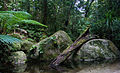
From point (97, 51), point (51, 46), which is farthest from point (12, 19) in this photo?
point (97, 51)

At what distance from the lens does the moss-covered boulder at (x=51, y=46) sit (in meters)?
3.50

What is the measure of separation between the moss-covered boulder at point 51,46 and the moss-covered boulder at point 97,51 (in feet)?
2.56

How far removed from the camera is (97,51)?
11.9 ft

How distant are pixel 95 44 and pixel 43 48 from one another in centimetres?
201

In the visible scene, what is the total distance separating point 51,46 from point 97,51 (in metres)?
1.74

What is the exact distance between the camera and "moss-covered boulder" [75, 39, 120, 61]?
3.60 m

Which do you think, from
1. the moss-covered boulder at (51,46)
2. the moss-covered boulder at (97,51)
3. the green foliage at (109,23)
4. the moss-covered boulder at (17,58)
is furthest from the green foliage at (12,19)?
the green foliage at (109,23)

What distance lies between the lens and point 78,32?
6016 mm

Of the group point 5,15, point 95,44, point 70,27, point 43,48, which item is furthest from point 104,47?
point 5,15

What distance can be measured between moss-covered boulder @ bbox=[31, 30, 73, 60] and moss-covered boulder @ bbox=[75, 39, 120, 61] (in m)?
0.78

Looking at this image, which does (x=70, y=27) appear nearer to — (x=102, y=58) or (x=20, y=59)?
(x=102, y=58)

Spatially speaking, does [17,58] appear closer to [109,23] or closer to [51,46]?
[51,46]

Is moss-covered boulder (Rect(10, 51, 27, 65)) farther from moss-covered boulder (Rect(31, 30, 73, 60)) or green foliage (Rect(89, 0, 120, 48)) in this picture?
green foliage (Rect(89, 0, 120, 48))

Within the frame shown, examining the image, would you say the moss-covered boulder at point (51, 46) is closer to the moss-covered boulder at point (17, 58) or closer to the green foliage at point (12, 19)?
the moss-covered boulder at point (17, 58)
